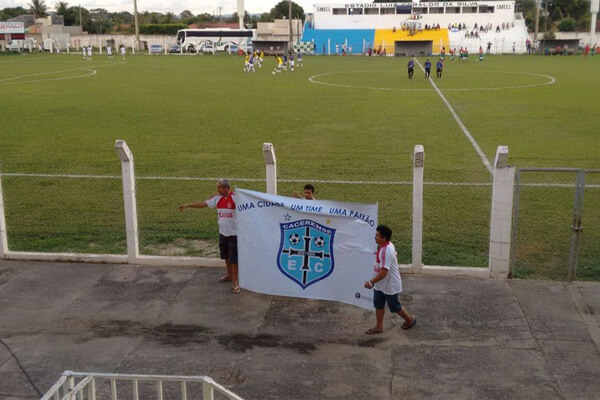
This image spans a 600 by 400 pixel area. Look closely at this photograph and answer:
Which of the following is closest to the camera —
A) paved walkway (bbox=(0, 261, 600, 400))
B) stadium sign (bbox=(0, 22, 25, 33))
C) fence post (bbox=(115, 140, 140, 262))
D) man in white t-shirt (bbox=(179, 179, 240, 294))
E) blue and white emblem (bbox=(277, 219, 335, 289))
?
paved walkway (bbox=(0, 261, 600, 400))

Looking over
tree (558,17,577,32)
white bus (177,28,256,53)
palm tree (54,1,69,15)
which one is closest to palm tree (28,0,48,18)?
palm tree (54,1,69,15)

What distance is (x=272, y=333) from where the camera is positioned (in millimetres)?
8742

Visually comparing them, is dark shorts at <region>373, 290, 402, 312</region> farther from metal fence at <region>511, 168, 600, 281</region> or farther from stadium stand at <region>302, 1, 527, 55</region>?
stadium stand at <region>302, 1, 527, 55</region>

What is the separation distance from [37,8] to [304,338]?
488ft

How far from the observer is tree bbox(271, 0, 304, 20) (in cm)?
14962

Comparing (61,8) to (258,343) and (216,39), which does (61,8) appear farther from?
(258,343)

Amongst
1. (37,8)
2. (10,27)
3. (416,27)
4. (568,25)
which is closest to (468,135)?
(416,27)

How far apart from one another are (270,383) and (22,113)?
25.6 meters

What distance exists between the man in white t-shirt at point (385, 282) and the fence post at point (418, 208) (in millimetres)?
1914

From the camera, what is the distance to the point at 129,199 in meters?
11.1

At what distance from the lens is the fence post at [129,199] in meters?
10.8

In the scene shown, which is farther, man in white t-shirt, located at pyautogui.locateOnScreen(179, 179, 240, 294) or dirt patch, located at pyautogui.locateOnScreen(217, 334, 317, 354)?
man in white t-shirt, located at pyautogui.locateOnScreen(179, 179, 240, 294)

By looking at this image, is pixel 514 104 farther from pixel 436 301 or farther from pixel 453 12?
pixel 453 12

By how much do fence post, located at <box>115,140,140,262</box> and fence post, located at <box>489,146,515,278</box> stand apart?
223 inches
